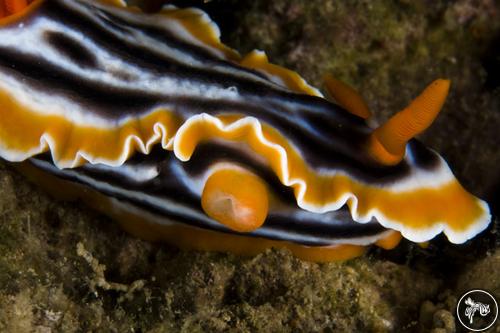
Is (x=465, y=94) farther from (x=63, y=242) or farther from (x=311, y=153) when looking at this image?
(x=63, y=242)

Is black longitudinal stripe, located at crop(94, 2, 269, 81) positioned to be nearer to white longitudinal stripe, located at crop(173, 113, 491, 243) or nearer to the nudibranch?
the nudibranch

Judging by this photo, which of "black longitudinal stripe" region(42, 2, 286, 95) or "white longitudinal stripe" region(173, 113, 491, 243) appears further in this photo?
"black longitudinal stripe" region(42, 2, 286, 95)

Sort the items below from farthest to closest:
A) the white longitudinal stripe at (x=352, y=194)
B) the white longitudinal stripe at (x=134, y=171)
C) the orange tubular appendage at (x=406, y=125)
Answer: the white longitudinal stripe at (x=134, y=171) → the white longitudinal stripe at (x=352, y=194) → the orange tubular appendage at (x=406, y=125)

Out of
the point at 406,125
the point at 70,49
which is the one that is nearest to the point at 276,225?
the point at 406,125

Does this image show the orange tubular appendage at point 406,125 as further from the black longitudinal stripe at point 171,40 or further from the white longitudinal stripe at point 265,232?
the black longitudinal stripe at point 171,40
